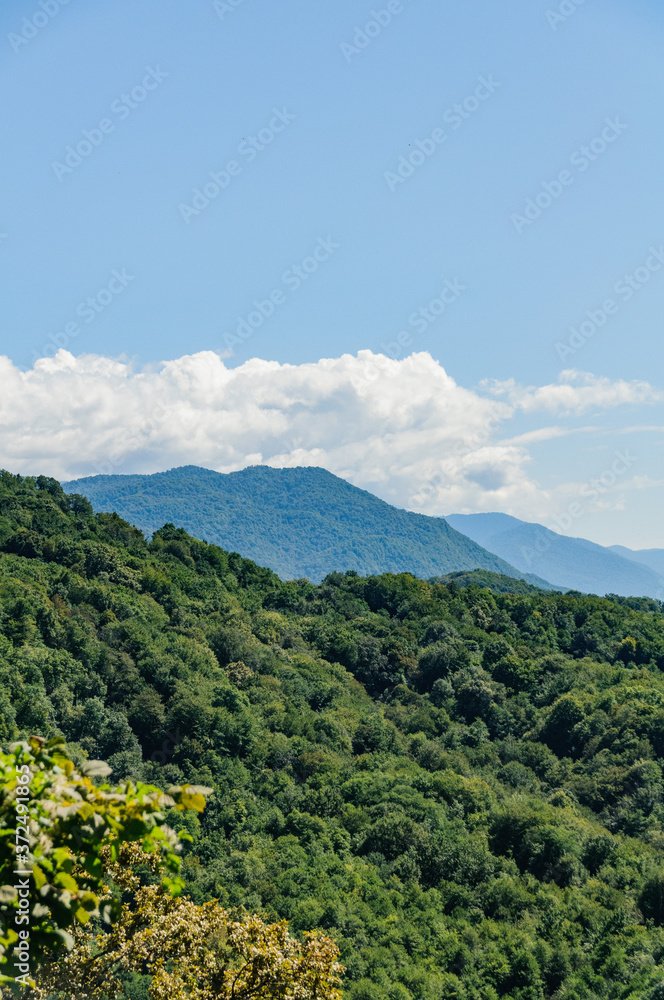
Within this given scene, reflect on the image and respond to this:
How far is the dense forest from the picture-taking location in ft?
110

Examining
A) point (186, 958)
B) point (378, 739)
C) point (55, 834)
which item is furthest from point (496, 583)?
point (55, 834)

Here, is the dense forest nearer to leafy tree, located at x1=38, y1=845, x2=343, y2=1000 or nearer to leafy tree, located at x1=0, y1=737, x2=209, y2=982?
leafy tree, located at x1=38, y1=845, x2=343, y2=1000

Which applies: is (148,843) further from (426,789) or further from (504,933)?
(426,789)

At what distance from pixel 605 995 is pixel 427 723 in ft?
112

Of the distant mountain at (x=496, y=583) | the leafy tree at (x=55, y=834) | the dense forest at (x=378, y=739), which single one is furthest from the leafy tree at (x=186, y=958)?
the distant mountain at (x=496, y=583)

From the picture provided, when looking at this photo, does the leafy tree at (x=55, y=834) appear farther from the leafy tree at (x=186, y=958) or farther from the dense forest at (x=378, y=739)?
the dense forest at (x=378, y=739)

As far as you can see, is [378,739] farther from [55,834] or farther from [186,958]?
[55,834]

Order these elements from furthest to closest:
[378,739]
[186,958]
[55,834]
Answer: [378,739] → [186,958] → [55,834]

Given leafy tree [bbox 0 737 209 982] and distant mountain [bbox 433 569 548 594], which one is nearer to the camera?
leafy tree [bbox 0 737 209 982]

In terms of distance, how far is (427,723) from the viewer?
6369cm

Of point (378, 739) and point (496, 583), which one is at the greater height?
point (496, 583)

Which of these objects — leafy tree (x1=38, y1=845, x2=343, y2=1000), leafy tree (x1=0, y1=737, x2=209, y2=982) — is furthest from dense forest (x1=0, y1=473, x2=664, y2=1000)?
leafy tree (x1=0, y1=737, x2=209, y2=982)

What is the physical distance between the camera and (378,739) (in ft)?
189

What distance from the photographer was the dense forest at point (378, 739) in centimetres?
3359
